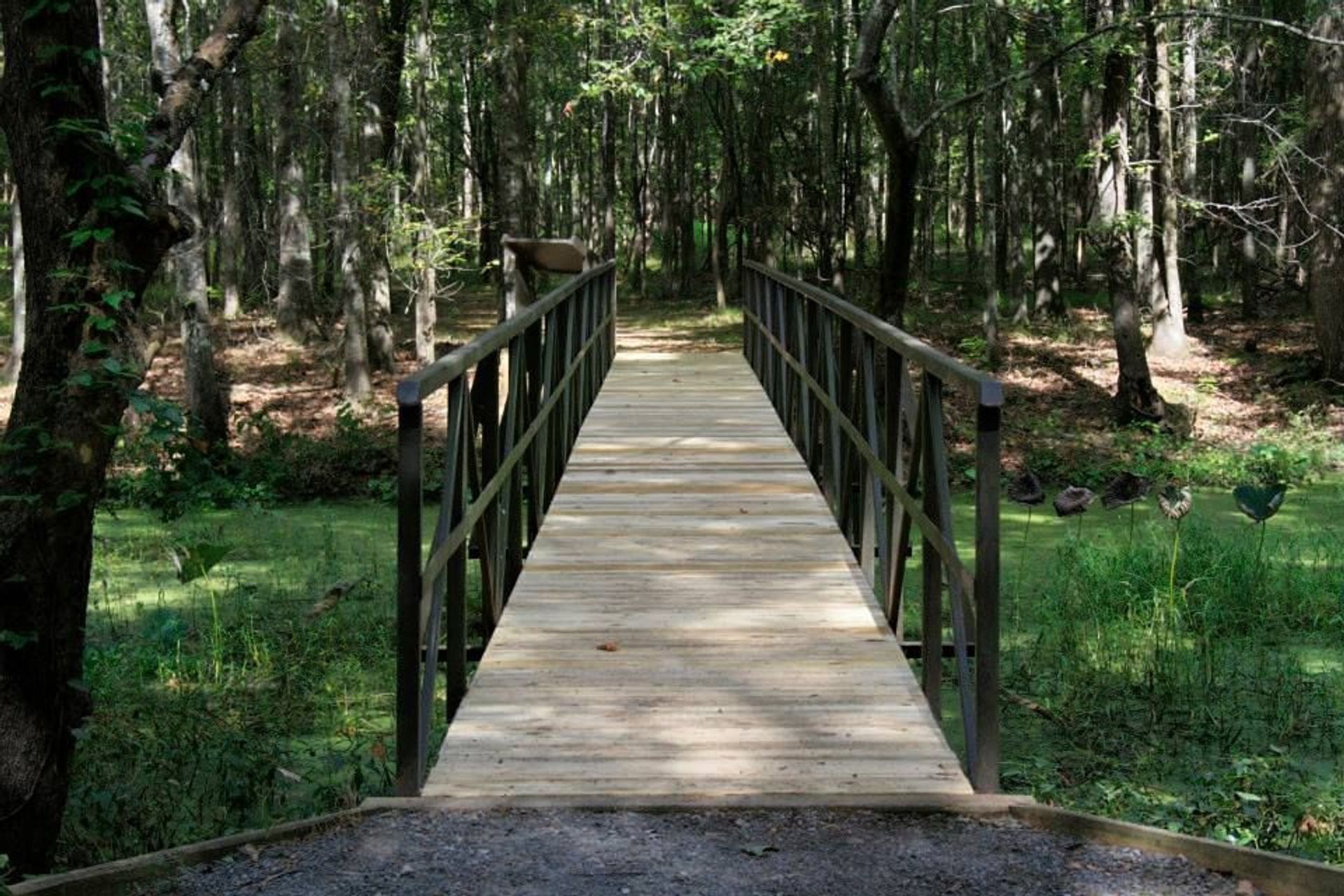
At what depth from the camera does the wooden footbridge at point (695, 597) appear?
13.2 ft

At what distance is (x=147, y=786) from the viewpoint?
5.17m

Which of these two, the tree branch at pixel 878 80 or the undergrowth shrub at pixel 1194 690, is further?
the tree branch at pixel 878 80

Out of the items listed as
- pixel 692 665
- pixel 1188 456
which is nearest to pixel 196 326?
pixel 1188 456

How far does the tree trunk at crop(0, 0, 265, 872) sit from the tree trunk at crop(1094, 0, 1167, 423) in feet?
43.9

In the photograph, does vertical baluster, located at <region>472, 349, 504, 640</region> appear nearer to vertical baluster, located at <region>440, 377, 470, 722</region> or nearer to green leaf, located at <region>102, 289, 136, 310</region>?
vertical baluster, located at <region>440, 377, 470, 722</region>

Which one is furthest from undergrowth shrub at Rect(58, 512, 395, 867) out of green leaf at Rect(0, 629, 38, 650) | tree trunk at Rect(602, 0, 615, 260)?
tree trunk at Rect(602, 0, 615, 260)

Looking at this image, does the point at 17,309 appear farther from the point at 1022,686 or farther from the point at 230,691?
the point at 1022,686

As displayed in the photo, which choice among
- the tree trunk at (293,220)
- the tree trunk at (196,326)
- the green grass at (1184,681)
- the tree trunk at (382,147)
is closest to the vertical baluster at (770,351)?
the green grass at (1184,681)

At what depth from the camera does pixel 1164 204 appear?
2019 centimetres

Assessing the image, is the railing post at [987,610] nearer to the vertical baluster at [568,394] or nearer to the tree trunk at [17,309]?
the vertical baluster at [568,394]

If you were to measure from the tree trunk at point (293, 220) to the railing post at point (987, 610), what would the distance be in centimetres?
1715

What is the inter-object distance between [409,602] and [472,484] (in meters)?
1.67

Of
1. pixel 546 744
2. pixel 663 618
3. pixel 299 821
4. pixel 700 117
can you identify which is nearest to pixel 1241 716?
pixel 663 618

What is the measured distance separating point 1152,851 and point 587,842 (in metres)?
1.35
